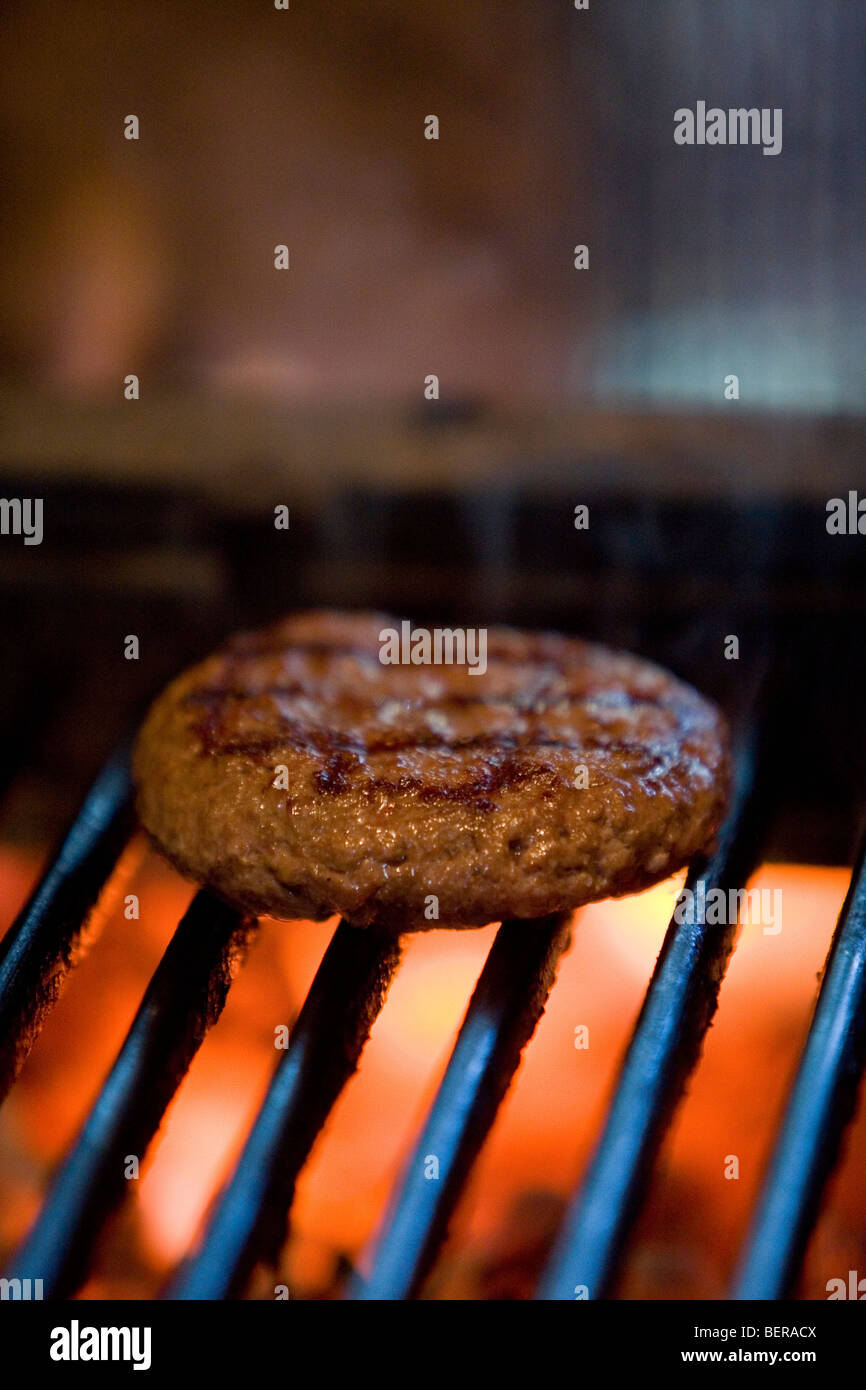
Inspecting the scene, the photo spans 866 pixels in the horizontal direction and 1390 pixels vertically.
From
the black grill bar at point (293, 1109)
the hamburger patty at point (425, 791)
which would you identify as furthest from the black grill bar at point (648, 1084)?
the black grill bar at point (293, 1109)

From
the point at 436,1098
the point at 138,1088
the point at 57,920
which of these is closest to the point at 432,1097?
the point at 436,1098

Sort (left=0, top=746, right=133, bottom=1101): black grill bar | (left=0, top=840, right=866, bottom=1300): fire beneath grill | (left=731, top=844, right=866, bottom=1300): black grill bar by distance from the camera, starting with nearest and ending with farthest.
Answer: (left=731, top=844, right=866, bottom=1300): black grill bar → (left=0, top=840, right=866, bottom=1300): fire beneath grill → (left=0, top=746, right=133, bottom=1101): black grill bar

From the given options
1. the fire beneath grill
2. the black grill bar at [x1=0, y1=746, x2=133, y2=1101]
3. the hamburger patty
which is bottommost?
the fire beneath grill

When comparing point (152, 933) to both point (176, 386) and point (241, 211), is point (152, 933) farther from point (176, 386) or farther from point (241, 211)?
point (241, 211)

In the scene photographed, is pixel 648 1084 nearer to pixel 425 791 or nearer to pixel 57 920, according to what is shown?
pixel 425 791

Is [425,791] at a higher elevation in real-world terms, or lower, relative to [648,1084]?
higher

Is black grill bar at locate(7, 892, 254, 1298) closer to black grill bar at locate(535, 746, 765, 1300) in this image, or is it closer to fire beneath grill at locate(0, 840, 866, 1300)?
fire beneath grill at locate(0, 840, 866, 1300)

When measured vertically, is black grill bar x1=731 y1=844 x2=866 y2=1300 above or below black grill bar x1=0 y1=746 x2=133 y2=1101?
below

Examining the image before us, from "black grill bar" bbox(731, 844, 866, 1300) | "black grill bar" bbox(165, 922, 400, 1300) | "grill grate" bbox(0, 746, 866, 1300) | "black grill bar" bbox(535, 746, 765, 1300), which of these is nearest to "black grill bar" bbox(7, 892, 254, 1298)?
"grill grate" bbox(0, 746, 866, 1300)
